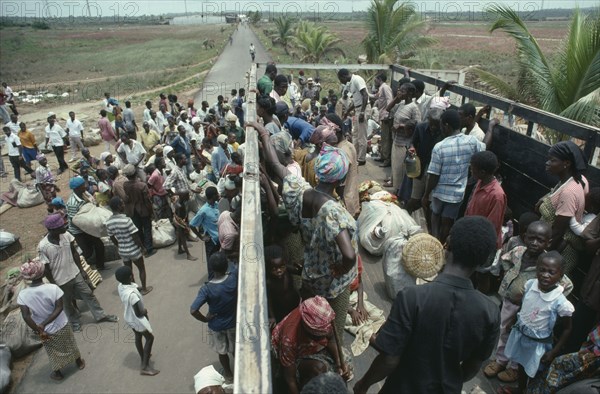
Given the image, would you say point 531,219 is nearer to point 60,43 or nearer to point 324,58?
point 324,58

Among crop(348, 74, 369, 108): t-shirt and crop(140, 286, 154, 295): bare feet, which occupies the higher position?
crop(348, 74, 369, 108): t-shirt

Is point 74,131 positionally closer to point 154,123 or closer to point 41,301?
point 154,123

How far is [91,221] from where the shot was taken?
6.48 meters

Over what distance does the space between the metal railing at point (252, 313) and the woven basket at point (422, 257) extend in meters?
1.82

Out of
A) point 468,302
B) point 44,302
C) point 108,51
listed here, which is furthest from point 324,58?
point 108,51

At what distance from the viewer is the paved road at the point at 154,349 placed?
4637mm

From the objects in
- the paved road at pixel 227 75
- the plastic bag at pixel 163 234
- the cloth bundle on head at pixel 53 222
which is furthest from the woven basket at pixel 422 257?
the paved road at pixel 227 75

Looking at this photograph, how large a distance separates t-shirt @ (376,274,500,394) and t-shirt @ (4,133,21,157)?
13264 millimetres

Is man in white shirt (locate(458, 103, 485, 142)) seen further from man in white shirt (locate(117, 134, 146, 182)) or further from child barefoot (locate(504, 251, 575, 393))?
man in white shirt (locate(117, 134, 146, 182))

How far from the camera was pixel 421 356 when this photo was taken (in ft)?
6.08

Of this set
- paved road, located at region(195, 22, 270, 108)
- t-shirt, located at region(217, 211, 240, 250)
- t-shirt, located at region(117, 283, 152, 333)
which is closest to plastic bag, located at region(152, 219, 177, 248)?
t-shirt, located at region(117, 283, 152, 333)

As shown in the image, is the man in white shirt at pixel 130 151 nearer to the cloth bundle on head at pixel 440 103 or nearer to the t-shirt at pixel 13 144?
the t-shirt at pixel 13 144

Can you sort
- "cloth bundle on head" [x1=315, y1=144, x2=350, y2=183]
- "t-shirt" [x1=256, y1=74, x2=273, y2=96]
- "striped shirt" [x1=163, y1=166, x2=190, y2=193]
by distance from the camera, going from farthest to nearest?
"striped shirt" [x1=163, y1=166, x2=190, y2=193]
"t-shirt" [x1=256, y1=74, x2=273, y2=96]
"cloth bundle on head" [x1=315, y1=144, x2=350, y2=183]

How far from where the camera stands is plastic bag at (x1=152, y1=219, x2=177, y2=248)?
25.1 feet
